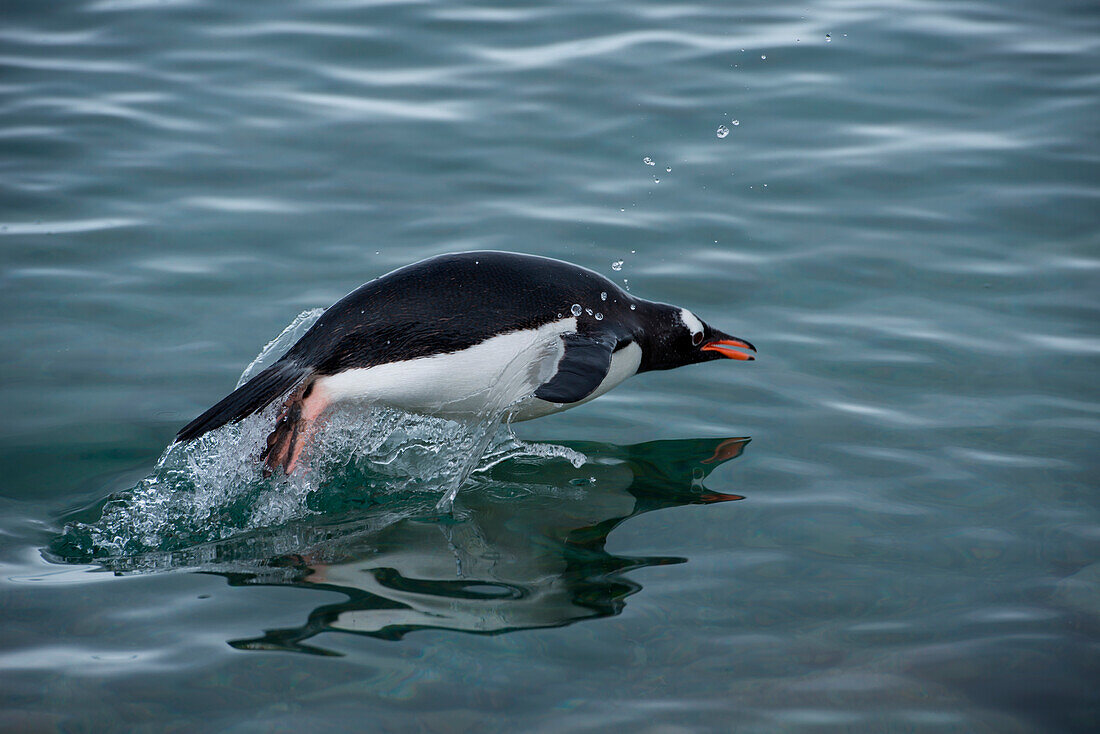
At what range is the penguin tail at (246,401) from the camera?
12.2 ft

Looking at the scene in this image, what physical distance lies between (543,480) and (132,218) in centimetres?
311

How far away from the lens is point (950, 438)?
4.36m

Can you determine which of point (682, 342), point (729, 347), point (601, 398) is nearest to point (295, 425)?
point (601, 398)

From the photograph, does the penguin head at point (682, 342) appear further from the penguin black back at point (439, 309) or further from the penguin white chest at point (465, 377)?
the penguin white chest at point (465, 377)

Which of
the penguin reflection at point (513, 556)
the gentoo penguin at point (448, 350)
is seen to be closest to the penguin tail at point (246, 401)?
the gentoo penguin at point (448, 350)

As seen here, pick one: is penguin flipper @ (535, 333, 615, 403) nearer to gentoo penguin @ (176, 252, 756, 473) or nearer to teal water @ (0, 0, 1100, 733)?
gentoo penguin @ (176, 252, 756, 473)

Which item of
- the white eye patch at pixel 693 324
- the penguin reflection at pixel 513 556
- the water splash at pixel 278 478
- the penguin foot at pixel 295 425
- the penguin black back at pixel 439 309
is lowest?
the penguin reflection at pixel 513 556

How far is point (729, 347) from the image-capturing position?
482cm

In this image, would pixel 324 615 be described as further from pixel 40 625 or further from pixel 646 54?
pixel 646 54

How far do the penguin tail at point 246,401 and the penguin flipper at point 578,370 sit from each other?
796 millimetres

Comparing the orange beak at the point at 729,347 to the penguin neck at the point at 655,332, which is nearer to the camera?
the penguin neck at the point at 655,332

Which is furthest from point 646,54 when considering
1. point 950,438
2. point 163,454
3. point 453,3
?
point 163,454

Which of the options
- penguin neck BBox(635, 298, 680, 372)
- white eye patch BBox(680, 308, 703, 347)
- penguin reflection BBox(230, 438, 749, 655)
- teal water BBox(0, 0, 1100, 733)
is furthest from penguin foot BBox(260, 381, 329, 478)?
white eye patch BBox(680, 308, 703, 347)

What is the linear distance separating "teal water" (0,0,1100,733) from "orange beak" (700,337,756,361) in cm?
14
